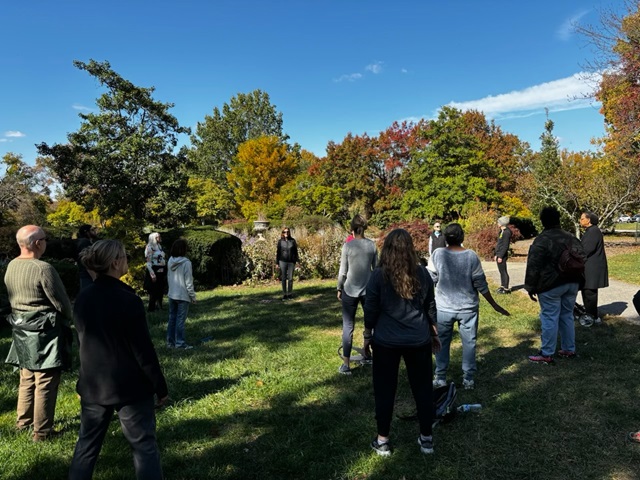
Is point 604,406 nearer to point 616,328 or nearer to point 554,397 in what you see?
point 554,397

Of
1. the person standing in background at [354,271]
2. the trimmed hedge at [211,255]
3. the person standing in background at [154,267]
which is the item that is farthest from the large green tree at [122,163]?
the person standing in background at [354,271]

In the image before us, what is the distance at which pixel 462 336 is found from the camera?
4.18 metres

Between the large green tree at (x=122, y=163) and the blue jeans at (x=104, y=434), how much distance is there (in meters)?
18.3

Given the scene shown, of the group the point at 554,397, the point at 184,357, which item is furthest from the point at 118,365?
the point at 554,397

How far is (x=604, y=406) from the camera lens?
3.80m

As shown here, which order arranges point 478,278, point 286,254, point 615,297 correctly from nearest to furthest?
point 478,278, point 615,297, point 286,254

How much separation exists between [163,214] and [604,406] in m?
19.5

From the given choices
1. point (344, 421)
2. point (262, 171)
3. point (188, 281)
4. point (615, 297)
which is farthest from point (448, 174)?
point (344, 421)

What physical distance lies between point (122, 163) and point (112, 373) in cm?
1977

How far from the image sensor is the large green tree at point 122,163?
18688mm

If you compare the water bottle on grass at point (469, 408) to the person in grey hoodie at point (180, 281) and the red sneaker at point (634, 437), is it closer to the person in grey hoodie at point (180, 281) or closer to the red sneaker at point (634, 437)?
the red sneaker at point (634, 437)

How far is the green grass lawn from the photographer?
298 cm

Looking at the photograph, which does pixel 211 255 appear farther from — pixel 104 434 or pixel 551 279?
pixel 104 434

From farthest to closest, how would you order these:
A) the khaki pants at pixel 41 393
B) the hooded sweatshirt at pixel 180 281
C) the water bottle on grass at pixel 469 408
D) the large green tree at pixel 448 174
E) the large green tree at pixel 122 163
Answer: the large green tree at pixel 448 174, the large green tree at pixel 122 163, the hooded sweatshirt at pixel 180 281, the water bottle on grass at pixel 469 408, the khaki pants at pixel 41 393
